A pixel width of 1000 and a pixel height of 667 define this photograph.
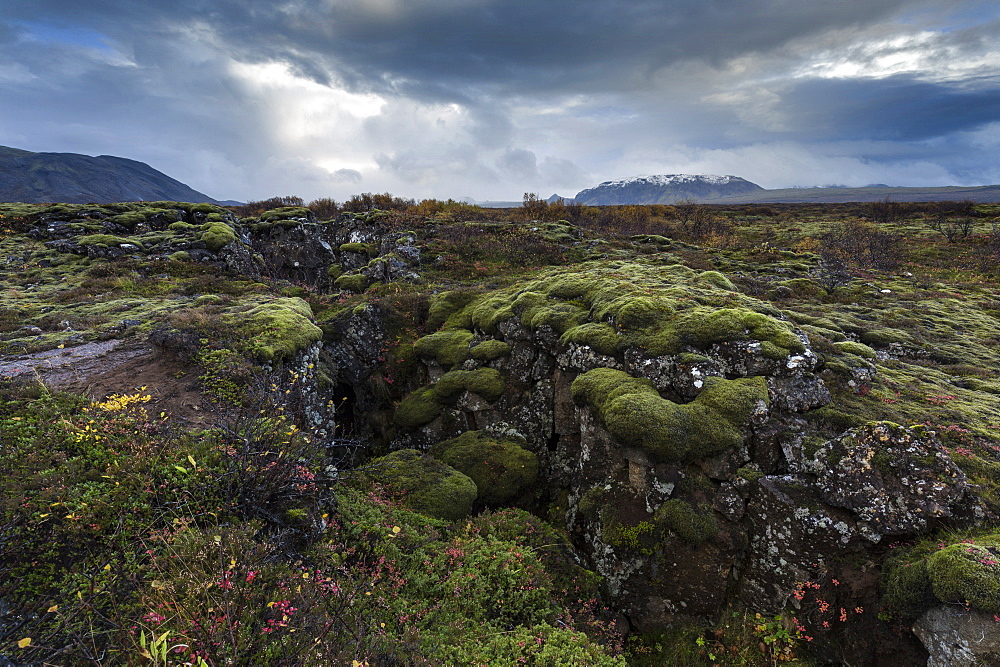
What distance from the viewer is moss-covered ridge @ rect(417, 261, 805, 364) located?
39.6 ft

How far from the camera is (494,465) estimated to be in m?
12.7

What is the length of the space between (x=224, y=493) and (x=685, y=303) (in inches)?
567

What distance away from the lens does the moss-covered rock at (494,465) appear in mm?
12188

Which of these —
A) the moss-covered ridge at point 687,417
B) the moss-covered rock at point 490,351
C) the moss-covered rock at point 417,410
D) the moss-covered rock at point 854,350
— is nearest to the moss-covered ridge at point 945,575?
the moss-covered ridge at point 687,417

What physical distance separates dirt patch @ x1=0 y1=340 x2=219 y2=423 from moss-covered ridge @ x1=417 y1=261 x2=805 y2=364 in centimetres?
893

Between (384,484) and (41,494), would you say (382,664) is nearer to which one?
(41,494)

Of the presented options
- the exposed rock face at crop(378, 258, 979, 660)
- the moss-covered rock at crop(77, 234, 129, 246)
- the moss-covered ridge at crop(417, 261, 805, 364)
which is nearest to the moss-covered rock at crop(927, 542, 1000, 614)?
the exposed rock face at crop(378, 258, 979, 660)

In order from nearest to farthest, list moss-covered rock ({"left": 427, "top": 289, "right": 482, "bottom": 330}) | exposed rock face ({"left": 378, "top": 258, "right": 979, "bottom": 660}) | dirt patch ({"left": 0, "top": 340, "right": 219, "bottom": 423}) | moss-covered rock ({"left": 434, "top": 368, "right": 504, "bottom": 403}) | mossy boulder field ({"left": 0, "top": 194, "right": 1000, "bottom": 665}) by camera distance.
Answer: mossy boulder field ({"left": 0, "top": 194, "right": 1000, "bottom": 665}), exposed rock face ({"left": 378, "top": 258, "right": 979, "bottom": 660}), dirt patch ({"left": 0, "top": 340, "right": 219, "bottom": 423}), moss-covered rock ({"left": 434, "top": 368, "right": 504, "bottom": 403}), moss-covered rock ({"left": 427, "top": 289, "right": 482, "bottom": 330})

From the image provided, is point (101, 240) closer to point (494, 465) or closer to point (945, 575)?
point (494, 465)

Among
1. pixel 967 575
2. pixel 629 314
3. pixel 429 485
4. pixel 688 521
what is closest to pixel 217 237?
pixel 429 485

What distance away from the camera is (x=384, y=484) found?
11031 mm

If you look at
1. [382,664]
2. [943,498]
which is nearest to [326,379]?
[382,664]

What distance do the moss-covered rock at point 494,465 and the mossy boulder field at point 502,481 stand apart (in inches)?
3.6

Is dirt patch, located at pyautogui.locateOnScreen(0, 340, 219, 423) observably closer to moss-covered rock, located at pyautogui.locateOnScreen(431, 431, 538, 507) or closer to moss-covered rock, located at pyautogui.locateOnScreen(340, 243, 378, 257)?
moss-covered rock, located at pyautogui.locateOnScreen(431, 431, 538, 507)
